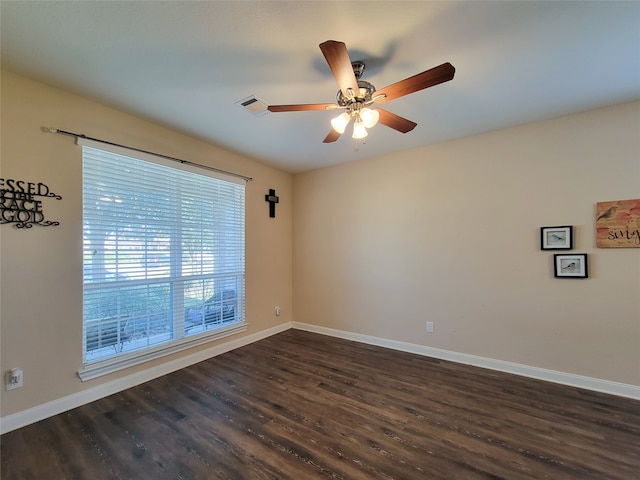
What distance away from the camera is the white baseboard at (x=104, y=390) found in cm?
199

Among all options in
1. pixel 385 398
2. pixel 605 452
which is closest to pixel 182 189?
pixel 385 398

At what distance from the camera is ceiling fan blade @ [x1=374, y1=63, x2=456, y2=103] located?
142cm

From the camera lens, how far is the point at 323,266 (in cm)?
430

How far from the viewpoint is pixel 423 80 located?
1.55m

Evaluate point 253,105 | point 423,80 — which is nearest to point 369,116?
point 423,80

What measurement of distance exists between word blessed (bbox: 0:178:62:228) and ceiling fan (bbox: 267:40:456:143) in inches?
78.0

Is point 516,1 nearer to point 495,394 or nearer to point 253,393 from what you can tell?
point 495,394

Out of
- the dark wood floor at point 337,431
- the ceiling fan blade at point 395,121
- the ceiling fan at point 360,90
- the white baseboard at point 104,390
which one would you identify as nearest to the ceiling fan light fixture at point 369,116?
the ceiling fan at point 360,90

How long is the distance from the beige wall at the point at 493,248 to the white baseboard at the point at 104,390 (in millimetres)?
1648

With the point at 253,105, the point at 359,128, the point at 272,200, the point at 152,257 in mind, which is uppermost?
the point at 253,105

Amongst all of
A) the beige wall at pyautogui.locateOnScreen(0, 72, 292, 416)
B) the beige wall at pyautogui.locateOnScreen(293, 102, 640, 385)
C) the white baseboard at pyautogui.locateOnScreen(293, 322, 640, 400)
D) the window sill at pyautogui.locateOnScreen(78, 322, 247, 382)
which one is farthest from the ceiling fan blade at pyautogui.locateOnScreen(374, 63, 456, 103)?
the window sill at pyautogui.locateOnScreen(78, 322, 247, 382)

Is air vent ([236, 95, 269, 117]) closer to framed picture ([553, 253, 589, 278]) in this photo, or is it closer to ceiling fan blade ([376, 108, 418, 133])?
ceiling fan blade ([376, 108, 418, 133])

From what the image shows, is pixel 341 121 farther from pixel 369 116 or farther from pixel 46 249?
pixel 46 249

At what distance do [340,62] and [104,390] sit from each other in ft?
10.6
